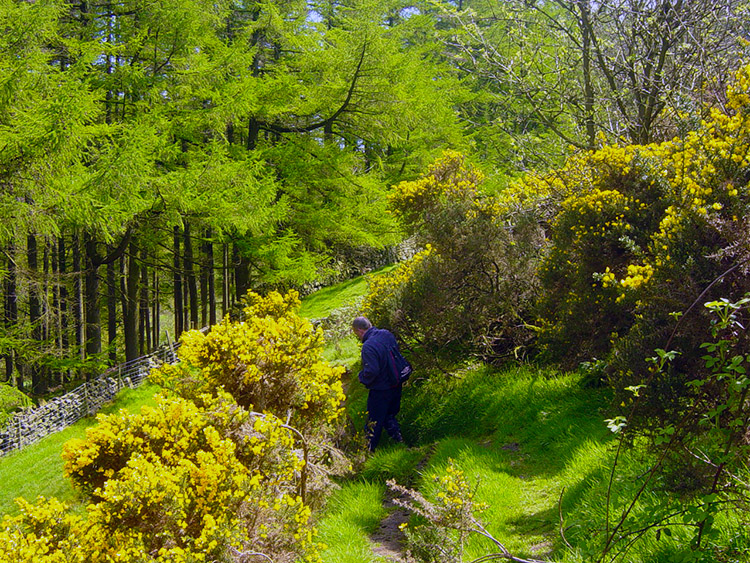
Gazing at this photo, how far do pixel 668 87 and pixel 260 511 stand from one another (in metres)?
6.07

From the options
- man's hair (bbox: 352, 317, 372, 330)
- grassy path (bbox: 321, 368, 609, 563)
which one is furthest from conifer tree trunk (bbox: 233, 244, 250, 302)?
man's hair (bbox: 352, 317, 372, 330)

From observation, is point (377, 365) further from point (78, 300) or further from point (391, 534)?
point (78, 300)

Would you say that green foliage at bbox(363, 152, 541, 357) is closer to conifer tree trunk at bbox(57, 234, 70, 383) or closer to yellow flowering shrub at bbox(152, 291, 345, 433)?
yellow flowering shrub at bbox(152, 291, 345, 433)

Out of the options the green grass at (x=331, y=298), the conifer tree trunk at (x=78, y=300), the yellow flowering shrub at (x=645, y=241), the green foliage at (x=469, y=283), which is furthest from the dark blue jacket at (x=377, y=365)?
the conifer tree trunk at (x=78, y=300)

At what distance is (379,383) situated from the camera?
6160 mm

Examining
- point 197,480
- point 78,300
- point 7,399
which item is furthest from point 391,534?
point 78,300

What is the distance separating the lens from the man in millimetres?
6070

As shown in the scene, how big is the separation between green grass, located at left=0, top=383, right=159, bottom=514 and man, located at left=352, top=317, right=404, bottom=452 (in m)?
4.39

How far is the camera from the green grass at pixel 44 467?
30.1ft

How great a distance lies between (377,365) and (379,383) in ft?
0.78

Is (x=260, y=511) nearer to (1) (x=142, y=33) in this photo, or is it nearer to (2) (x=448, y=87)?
(1) (x=142, y=33)

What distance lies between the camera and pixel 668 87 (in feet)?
20.4

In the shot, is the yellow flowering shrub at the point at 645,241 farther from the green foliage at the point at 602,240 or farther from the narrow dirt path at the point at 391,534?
the narrow dirt path at the point at 391,534

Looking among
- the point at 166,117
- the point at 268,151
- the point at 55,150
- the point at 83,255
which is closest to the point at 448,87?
the point at 268,151
